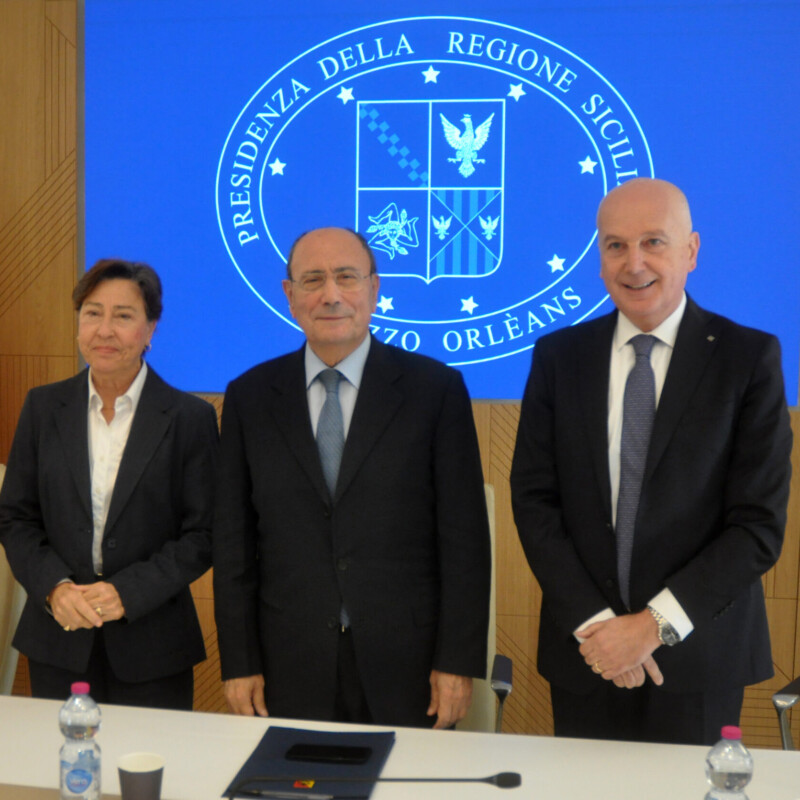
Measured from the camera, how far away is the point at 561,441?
2.18m

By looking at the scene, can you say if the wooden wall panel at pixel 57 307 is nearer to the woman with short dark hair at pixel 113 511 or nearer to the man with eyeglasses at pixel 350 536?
the woman with short dark hair at pixel 113 511

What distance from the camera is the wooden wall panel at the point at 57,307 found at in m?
3.87

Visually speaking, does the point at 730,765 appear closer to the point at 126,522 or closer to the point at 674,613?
the point at 674,613

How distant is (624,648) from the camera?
195 centimetres

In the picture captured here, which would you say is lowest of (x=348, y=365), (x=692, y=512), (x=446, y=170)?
(x=692, y=512)

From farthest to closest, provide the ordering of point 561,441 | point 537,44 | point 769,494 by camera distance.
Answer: point 537,44
point 561,441
point 769,494

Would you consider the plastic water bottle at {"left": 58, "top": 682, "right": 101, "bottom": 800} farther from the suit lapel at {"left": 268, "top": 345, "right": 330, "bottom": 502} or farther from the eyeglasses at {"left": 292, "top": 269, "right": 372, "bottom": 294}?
the eyeglasses at {"left": 292, "top": 269, "right": 372, "bottom": 294}

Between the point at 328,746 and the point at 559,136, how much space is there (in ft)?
8.99

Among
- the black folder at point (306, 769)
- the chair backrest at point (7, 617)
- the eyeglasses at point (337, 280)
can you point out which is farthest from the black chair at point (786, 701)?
the chair backrest at point (7, 617)

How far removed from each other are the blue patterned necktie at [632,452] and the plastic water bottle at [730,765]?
1.95ft

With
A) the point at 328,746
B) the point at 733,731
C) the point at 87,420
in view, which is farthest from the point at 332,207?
the point at 733,731

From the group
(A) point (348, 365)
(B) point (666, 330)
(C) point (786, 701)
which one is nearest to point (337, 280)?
(A) point (348, 365)

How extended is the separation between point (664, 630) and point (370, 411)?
2.71ft

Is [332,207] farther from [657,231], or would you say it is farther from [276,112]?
[657,231]
